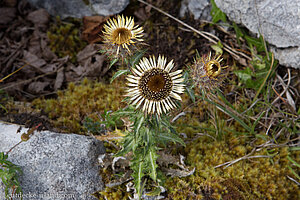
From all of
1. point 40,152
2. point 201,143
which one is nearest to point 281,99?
point 201,143

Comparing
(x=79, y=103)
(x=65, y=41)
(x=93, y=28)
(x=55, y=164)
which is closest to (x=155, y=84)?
(x=55, y=164)

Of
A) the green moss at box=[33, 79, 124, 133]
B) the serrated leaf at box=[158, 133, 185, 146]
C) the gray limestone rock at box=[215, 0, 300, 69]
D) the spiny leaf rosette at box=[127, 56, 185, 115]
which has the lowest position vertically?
the serrated leaf at box=[158, 133, 185, 146]

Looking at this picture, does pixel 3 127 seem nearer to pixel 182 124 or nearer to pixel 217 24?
pixel 182 124

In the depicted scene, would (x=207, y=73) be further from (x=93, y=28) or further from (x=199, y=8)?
(x=93, y=28)

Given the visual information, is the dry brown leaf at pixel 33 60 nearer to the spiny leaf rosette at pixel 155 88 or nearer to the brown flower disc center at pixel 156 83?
the spiny leaf rosette at pixel 155 88

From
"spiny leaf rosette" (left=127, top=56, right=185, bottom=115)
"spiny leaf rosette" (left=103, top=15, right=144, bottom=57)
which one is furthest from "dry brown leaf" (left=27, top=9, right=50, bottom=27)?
"spiny leaf rosette" (left=127, top=56, right=185, bottom=115)

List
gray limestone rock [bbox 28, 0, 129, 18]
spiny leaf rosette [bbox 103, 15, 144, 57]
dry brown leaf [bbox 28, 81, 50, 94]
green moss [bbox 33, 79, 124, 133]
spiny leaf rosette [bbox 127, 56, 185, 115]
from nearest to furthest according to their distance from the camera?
spiny leaf rosette [bbox 127, 56, 185, 115] → spiny leaf rosette [bbox 103, 15, 144, 57] → green moss [bbox 33, 79, 124, 133] → dry brown leaf [bbox 28, 81, 50, 94] → gray limestone rock [bbox 28, 0, 129, 18]

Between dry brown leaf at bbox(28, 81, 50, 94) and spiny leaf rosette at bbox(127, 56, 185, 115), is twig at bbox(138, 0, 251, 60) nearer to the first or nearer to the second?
spiny leaf rosette at bbox(127, 56, 185, 115)
